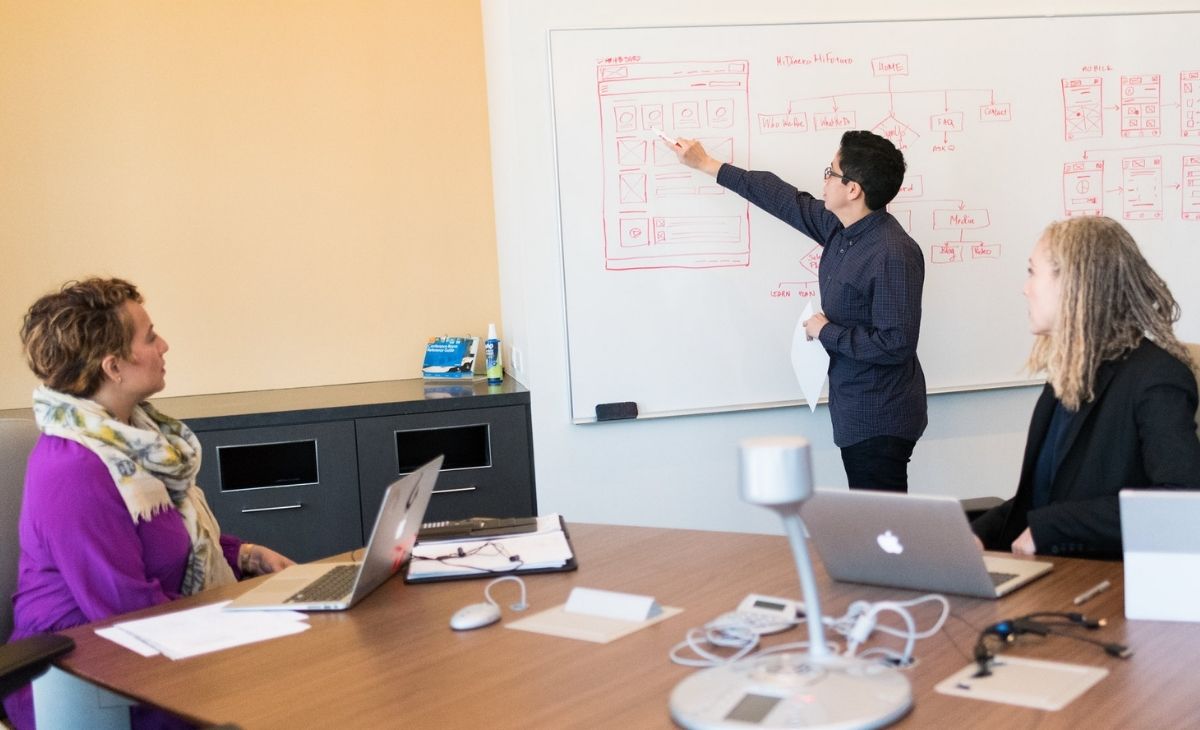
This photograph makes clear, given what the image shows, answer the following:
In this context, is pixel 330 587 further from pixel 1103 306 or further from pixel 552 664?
pixel 1103 306

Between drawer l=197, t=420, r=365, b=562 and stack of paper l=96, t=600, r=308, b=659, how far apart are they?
1583mm

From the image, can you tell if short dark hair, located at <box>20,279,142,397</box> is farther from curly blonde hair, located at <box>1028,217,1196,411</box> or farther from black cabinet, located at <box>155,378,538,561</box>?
curly blonde hair, located at <box>1028,217,1196,411</box>

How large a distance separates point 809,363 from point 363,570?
6.49 ft

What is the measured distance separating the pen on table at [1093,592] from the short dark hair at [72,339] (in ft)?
5.72

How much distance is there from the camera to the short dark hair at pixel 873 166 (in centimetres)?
324

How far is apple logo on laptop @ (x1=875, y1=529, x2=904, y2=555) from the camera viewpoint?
5.90ft

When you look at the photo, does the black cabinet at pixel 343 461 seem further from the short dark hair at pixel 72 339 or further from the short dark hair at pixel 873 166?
the short dark hair at pixel 72 339

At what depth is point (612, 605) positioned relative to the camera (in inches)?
73.4

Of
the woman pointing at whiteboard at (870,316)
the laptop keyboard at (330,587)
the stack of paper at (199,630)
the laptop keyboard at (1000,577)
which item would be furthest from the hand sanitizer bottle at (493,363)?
the laptop keyboard at (1000,577)

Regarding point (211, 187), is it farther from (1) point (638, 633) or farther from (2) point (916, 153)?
(1) point (638, 633)

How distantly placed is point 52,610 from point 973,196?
3009mm

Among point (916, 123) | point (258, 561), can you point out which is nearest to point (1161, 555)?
point (258, 561)

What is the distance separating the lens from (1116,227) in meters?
2.26

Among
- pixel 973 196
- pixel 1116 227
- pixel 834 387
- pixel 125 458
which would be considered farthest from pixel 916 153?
pixel 125 458
